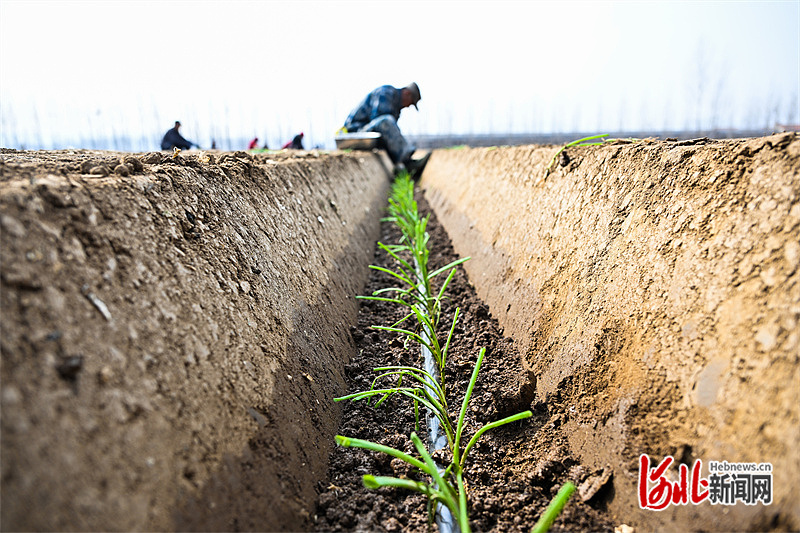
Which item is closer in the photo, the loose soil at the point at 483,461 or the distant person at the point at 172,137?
the loose soil at the point at 483,461

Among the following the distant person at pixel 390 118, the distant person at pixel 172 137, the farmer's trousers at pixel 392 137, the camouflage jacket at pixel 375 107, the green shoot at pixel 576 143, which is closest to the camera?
the green shoot at pixel 576 143

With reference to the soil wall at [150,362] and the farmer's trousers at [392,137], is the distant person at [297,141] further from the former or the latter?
the soil wall at [150,362]

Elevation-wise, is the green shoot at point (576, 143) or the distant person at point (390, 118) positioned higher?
the distant person at point (390, 118)

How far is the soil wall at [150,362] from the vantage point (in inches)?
21.6

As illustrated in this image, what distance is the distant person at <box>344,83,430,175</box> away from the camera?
7.88 metres

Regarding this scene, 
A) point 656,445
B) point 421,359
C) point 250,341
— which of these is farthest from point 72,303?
point 421,359

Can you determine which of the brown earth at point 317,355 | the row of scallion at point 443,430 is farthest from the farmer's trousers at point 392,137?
the brown earth at point 317,355

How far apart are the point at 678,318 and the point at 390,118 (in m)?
7.64

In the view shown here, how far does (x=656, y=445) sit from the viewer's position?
2.73 feet

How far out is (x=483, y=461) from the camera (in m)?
1.12

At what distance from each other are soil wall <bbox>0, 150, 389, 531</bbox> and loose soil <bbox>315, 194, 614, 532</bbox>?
0.09 meters

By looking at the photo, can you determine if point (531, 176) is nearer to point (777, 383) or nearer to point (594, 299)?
point (594, 299)

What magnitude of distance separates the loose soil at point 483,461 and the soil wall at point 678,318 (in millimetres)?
62

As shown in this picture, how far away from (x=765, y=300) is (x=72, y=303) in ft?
3.84
